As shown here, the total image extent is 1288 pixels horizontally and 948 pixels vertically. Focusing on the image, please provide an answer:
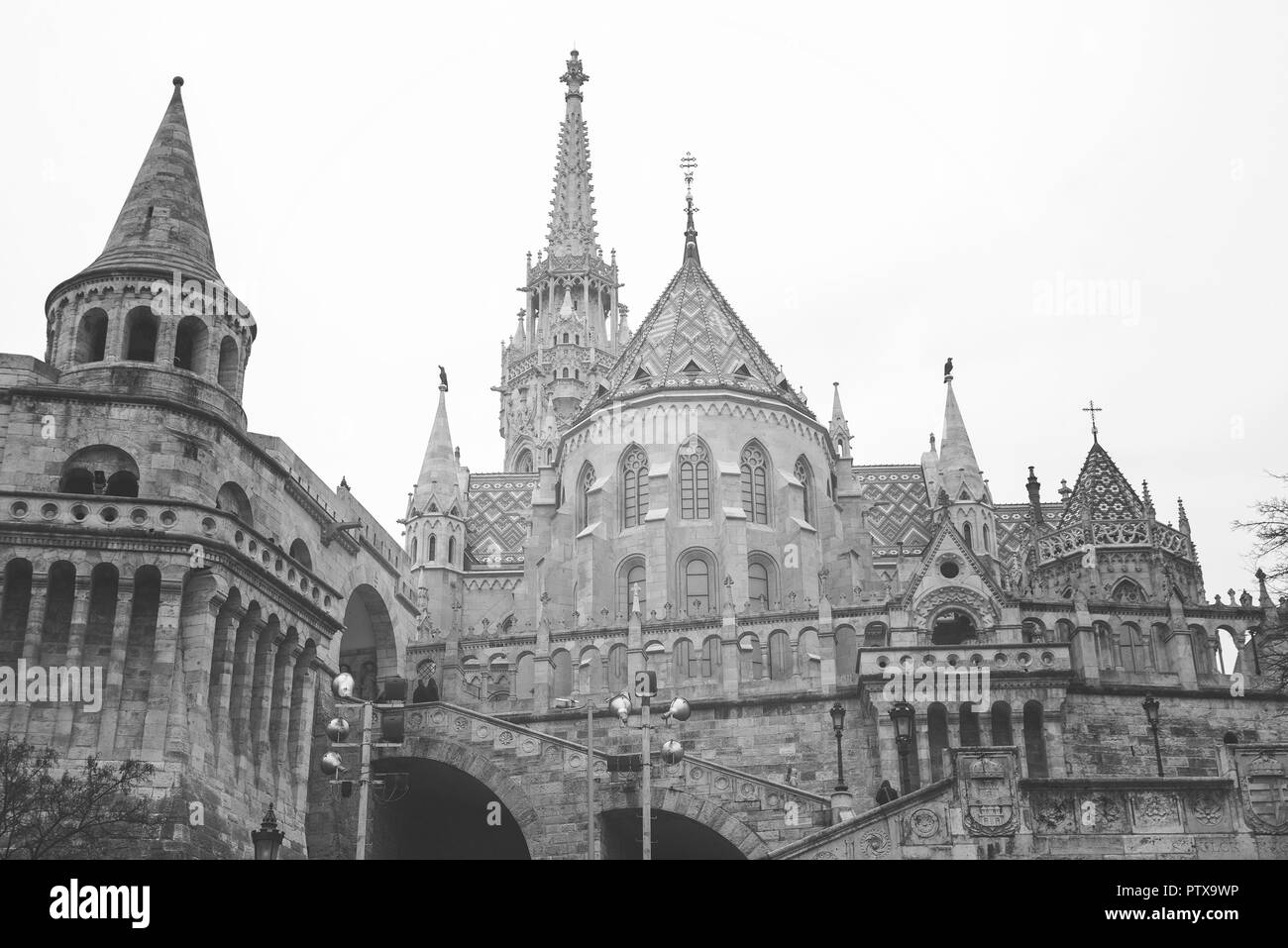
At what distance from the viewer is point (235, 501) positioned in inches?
1405

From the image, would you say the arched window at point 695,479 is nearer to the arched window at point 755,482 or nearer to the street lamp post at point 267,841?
the arched window at point 755,482

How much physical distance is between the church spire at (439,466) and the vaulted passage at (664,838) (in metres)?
30.3

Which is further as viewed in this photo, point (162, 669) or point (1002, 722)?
point (1002, 722)

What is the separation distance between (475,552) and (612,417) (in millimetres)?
14552

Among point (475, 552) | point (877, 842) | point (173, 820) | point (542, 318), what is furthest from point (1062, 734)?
point (542, 318)

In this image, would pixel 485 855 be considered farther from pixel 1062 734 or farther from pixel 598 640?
pixel 1062 734

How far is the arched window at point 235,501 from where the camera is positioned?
115ft

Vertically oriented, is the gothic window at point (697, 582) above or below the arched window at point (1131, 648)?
above


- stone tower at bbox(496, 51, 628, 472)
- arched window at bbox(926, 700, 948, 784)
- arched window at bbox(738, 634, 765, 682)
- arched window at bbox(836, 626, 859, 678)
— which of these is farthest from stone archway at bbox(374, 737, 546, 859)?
stone tower at bbox(496, 51, 628, 472)

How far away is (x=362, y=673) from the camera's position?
45.4 meters

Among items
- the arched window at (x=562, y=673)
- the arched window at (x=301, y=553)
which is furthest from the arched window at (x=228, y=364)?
the arched window at (x=562, y=673)

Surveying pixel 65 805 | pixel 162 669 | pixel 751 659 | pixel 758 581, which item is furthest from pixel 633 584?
pixel 65 805

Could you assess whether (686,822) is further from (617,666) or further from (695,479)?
(695,479)

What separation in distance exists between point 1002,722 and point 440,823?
14.2 metres
